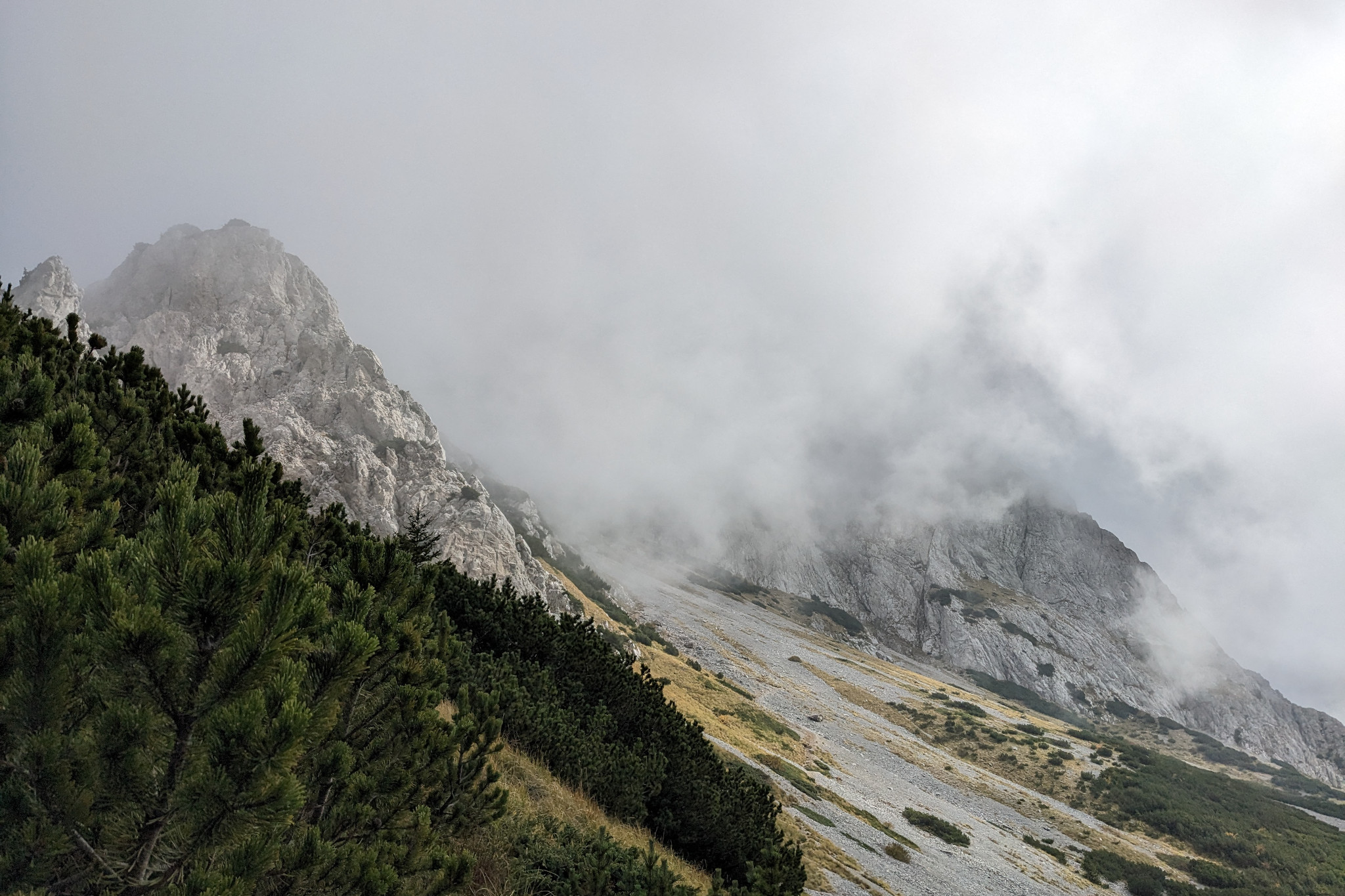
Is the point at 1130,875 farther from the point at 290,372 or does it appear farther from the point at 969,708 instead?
the point at 290,372

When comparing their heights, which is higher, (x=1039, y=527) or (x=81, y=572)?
(x=1039, y=527)

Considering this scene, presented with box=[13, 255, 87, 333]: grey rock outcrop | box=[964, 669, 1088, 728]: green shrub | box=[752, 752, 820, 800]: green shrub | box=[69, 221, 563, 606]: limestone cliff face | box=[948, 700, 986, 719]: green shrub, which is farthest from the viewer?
box=[964, 669, 1088, 728]: green shrub

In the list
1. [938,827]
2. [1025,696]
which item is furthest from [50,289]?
[1025,696]

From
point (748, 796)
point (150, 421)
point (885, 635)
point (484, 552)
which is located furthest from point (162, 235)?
point (885, 635)

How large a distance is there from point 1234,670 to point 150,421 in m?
173

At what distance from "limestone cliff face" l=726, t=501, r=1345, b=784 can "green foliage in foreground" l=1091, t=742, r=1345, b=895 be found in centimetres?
5380

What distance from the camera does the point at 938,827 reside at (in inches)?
1025

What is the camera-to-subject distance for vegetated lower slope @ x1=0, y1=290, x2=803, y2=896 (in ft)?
7.26

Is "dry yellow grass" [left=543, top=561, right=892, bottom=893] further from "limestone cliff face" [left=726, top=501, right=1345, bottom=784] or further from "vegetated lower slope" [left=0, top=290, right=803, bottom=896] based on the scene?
"limestone cliff face" [left=726, top=501, right=1345, bottom=784]

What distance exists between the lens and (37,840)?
2.20 meters

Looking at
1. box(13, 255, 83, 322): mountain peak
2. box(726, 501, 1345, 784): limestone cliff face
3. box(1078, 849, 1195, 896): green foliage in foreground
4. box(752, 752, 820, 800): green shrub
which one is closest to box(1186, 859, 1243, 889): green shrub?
box(1078, 849, 1195, 896): green foliage in foreground

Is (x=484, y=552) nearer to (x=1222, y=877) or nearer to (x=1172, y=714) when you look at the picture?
(x=1222, y=877)

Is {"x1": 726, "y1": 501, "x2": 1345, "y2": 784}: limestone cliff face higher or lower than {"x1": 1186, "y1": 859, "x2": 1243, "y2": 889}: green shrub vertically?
higher

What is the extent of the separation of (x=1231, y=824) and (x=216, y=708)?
181ft
